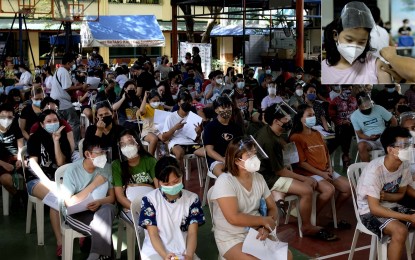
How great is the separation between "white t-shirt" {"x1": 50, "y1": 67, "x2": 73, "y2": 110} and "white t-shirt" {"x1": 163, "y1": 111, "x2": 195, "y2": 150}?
8.83 ft

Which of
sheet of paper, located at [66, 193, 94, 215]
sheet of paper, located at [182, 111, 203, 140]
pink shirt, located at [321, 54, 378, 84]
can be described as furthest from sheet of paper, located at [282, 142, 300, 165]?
sheet of paper, located at [66, 193, 94, 215]

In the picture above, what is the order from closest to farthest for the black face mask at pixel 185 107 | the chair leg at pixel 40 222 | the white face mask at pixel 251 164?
the white face mask at pixel 251 164 → the chair leg at pixel 40 222 → the black face mask at pixel 185 107

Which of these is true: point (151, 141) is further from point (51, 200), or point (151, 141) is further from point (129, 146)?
point (129, 146)

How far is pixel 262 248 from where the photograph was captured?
3953 mm

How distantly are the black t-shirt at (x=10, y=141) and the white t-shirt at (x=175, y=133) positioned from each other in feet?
5.60

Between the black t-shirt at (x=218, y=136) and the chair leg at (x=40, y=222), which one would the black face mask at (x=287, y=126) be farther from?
the chair leg at (x=40, y=222)

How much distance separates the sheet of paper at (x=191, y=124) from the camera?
22.6 feet

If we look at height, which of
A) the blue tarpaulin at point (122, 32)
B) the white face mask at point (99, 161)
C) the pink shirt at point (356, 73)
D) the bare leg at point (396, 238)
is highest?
the blue tarpaulin at point (122, 32)

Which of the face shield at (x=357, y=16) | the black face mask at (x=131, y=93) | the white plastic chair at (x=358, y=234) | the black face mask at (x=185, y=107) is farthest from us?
the black face mask at (x=131, y=93)

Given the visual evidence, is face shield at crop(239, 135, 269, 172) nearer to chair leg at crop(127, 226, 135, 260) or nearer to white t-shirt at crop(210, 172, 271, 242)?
white t-shirt at crop(210, 172, 271, 242)

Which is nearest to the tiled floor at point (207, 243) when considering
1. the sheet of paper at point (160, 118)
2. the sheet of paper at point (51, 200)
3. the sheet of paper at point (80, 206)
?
the sheet of paper at point (51, 200)

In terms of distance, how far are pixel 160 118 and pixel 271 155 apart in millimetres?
2343

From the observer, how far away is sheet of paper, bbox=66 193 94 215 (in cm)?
461

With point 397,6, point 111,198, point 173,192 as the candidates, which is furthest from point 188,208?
point 397,6
